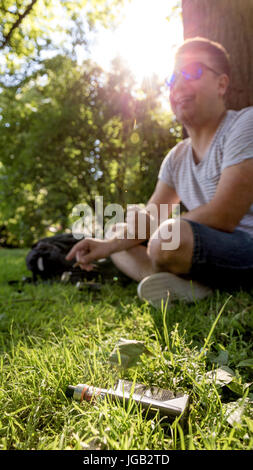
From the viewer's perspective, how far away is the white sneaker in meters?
1.86

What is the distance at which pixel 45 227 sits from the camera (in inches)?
292

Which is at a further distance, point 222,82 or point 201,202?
point 201,202

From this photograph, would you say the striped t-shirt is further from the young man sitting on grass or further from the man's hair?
the man's hair

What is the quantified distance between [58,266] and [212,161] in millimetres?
1714

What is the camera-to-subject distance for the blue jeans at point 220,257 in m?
1.86

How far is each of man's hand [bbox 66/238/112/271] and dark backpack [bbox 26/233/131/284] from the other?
579mm

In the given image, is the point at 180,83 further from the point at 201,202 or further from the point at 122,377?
the point at 122,377

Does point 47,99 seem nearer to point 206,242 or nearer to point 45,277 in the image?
point 45,277

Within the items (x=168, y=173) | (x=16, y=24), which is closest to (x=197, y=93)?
(x=168, y=173)

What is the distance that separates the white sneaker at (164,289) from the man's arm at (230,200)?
417 mm

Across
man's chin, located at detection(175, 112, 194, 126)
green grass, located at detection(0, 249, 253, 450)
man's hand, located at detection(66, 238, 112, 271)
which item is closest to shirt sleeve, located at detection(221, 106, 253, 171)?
man's chin, located at detection(175, 112, 194, 126)

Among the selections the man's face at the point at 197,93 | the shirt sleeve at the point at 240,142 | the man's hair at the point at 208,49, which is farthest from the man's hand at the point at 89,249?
the man's hair at the point at 208,49

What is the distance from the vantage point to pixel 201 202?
8.18 feet
